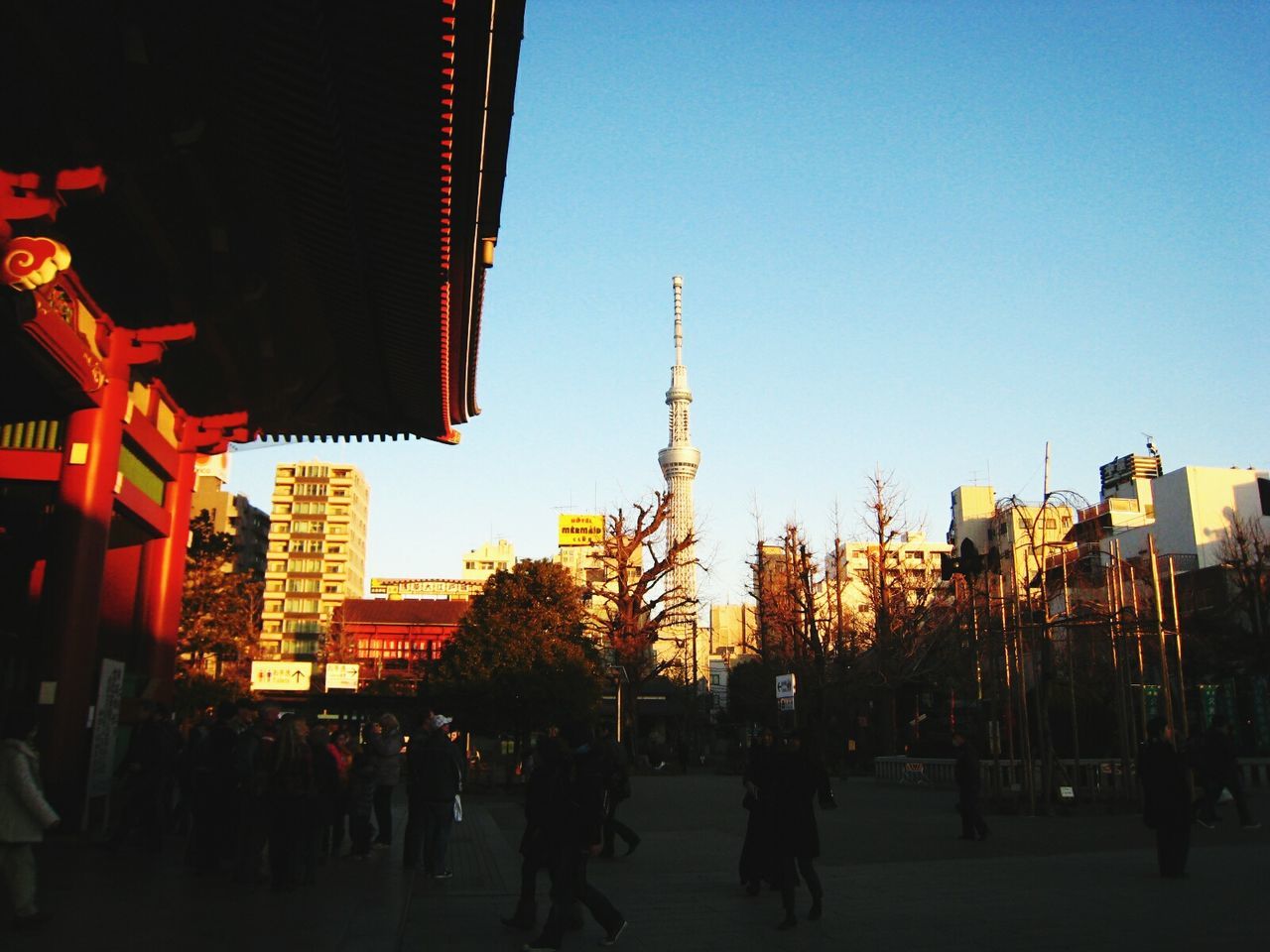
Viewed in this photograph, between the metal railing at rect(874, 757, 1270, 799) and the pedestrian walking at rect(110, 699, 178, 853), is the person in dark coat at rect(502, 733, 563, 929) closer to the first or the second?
the pedestrian walking at rect(110, 699, 178, 853)

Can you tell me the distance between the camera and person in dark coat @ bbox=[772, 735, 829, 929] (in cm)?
844

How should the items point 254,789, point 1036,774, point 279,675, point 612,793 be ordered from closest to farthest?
point 254,789 → point 612,793 → point 1036,774 → point 279,675

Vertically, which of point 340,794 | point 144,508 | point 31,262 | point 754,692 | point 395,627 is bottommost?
point 340,794

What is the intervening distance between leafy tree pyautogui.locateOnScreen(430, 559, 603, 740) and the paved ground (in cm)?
1333

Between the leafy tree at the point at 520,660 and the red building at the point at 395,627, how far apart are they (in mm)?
45647

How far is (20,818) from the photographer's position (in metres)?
7.44

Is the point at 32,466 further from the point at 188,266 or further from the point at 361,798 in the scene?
the point at 361,798

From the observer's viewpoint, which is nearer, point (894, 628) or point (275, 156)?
point (275, 156)

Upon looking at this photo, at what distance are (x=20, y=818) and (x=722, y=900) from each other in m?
5.78

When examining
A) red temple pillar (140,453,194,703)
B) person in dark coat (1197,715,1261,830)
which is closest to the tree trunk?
person in dark coat (1197,715,1261,830)

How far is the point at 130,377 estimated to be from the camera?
1481 centimetres

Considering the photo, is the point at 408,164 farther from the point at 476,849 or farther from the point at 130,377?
the point at 476,849

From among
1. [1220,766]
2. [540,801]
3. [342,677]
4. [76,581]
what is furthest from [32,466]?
[342,677]

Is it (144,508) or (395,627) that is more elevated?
(395,627)
